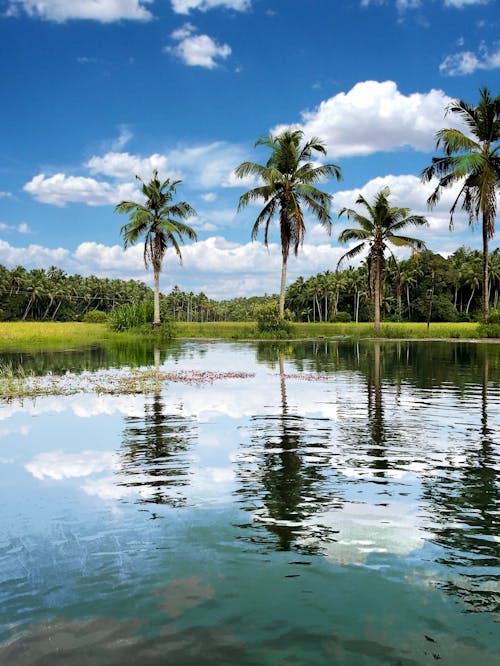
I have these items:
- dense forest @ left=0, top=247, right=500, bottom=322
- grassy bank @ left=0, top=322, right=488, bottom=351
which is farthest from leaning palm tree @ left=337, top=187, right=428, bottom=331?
dense forest @ left=0, top=247, right=500, bottom=322

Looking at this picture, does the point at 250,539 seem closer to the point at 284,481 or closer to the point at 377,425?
the point at 284,481

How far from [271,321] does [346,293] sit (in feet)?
228

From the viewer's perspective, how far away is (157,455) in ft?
28.9

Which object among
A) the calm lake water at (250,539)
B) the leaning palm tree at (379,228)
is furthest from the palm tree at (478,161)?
the calm lake water at (250,539)

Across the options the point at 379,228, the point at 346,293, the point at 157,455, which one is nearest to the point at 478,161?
the point at 379,228

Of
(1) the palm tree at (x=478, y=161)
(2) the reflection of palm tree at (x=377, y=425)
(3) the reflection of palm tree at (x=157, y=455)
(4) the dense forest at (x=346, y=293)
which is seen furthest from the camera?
(4) the dense forest at (x=346, y=293)

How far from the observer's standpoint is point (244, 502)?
664 centimetres

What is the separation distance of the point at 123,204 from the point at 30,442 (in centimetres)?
3962

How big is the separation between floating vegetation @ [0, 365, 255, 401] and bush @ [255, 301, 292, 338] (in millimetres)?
25073

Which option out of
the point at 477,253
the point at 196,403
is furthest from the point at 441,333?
the point at 477,253

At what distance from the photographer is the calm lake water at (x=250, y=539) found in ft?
12.9

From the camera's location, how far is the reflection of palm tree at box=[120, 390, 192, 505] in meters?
7.17

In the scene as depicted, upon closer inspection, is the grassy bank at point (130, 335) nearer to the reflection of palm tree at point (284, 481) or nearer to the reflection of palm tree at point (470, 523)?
the reflection of palm tree at point (284, 481)

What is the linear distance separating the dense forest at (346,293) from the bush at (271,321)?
3116cm
